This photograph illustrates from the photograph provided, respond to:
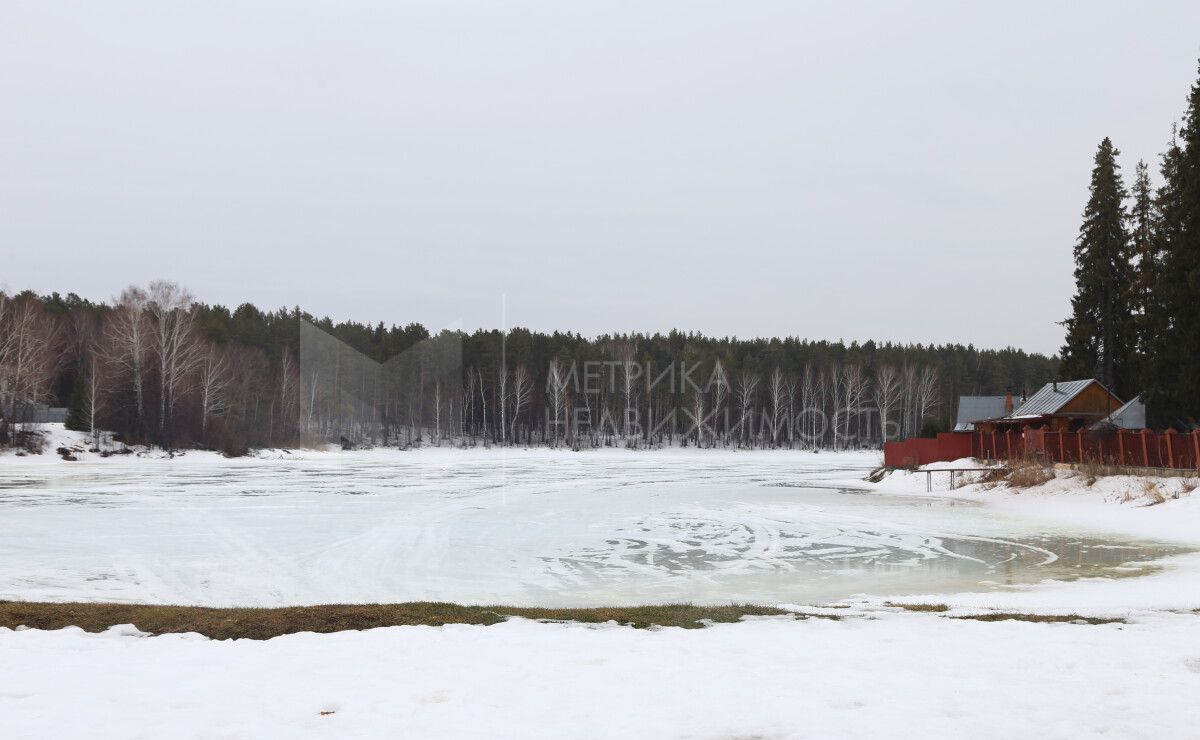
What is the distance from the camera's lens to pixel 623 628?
27.1ft

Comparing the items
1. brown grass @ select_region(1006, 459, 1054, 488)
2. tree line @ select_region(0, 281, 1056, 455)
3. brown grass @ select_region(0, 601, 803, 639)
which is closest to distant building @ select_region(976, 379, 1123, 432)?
brown grass @ select_region(1006, 459, 1054, 488)

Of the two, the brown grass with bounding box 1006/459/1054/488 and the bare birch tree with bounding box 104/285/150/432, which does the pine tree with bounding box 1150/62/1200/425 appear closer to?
the brown grass with bounding box 1006/459/1054/488

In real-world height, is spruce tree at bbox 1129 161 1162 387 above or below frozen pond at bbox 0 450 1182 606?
above

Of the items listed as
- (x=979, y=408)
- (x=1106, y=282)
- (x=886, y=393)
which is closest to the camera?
(x=1106, y=282)

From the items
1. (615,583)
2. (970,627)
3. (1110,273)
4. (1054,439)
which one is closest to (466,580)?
(615,583)

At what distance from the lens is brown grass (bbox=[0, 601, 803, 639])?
8.15 metres

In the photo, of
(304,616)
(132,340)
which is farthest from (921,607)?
(132,340)

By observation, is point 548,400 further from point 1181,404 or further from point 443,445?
point 1181,404

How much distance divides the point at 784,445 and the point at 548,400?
28.6 m

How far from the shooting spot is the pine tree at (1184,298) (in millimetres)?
31312

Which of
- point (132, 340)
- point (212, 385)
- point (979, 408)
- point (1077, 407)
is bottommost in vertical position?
point (1077, 407)

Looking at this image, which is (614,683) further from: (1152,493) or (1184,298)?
(1184,298)

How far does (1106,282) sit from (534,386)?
66820mm

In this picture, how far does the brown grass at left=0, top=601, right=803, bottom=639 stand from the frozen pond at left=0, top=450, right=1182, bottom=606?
1910mm
